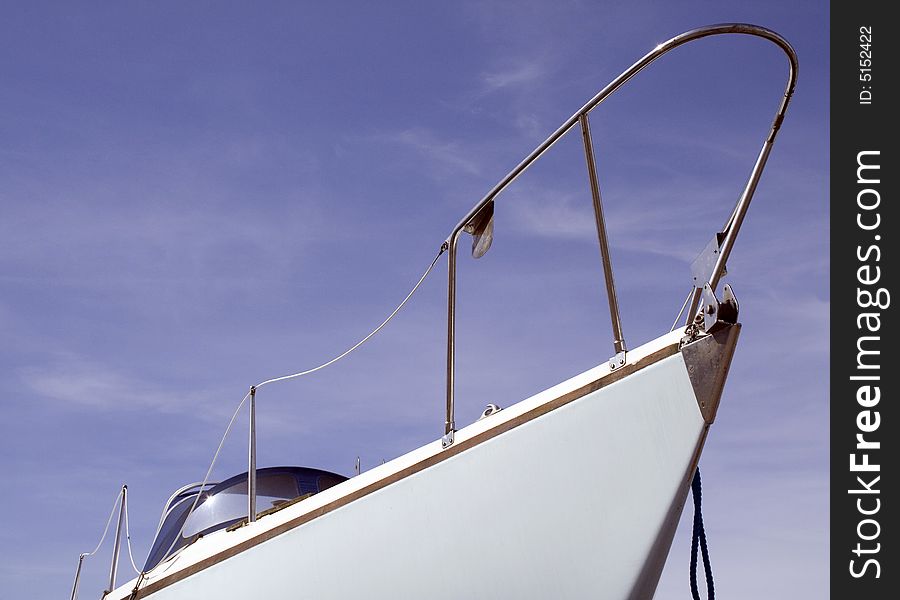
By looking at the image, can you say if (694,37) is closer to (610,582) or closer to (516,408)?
(516,408)

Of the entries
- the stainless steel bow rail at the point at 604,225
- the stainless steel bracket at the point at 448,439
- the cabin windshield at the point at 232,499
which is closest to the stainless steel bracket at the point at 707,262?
the stainless steel bow rail at the point at 604,225

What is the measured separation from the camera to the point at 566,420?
4.36m

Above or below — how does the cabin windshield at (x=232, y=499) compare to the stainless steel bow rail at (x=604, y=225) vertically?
below

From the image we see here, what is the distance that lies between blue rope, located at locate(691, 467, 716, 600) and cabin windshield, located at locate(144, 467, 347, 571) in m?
2.82

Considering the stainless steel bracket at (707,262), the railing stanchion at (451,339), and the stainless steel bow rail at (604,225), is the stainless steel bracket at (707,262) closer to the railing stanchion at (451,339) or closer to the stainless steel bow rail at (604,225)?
the stainless steel bow rail at (604,225)

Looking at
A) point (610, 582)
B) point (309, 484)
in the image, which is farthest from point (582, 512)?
point (309, 484)

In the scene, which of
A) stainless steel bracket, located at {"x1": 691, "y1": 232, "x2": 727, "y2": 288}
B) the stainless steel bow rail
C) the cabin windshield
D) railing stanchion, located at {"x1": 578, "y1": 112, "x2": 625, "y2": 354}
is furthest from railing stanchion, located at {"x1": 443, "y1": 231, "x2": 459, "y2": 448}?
the cabin windshield

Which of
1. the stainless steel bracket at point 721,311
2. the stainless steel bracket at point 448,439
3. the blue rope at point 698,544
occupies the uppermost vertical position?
the stainless steel bracket at point 721,311

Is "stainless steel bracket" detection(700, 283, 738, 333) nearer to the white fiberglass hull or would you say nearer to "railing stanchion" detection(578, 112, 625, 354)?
the white fiberglass hull

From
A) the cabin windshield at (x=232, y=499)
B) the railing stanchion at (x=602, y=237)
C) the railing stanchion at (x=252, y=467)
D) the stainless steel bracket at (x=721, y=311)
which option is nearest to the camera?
the stainless steel bracket at (x=721, y=311)

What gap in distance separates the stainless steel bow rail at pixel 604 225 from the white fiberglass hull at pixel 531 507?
23 centimetres

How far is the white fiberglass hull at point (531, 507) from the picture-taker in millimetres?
4160

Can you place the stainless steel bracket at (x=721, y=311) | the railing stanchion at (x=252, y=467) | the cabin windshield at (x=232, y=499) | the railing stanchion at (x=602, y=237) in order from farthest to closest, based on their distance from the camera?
the cabin windshield at (x=232, y=499), the railing stanchion at (x=252, y=467), the railing stanchion at (x=602, y=237), the stainless steel bracket at (x=721, y=311)

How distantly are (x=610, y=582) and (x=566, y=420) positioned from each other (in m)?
0.73
